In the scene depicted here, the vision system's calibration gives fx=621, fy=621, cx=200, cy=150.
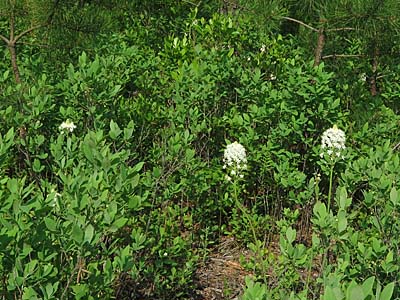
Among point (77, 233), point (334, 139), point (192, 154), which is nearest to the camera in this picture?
point (77, 233)

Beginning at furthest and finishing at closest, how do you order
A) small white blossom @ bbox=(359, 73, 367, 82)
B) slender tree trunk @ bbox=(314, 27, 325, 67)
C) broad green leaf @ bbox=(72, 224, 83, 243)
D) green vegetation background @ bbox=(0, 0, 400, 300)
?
small white blossom @ bbox=(359, 73, 367, 82) → slender tree trunk @ bbox=(314, 27, 325, 67) → green vegetation background @ bbox=(0, 0, 400, 300) → broad green leaf @ bbox=(72, 224, 83, 243)

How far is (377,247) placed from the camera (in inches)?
97.7

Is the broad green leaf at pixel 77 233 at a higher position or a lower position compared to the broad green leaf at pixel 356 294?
lower

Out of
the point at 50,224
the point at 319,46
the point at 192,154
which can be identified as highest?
the point at 50,224

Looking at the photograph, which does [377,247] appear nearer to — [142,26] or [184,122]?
[184,122]

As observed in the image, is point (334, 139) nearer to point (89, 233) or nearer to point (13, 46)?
point (89, 233)

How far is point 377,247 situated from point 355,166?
35.4 inches

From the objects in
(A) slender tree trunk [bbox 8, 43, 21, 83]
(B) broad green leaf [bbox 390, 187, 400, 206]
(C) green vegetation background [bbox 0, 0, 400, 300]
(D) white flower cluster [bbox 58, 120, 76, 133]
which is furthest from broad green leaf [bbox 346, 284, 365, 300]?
(A) slender tree trunk [bbox 8, 43, 21, 83]

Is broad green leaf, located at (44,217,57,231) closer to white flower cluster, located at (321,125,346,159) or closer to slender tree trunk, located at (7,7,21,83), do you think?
white flower cluster, located at (321,125,346,159)

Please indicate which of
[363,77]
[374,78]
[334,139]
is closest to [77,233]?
[334,139]

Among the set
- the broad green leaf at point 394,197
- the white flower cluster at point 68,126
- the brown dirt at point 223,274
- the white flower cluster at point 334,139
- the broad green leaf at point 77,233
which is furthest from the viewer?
the white flower cluster at point 68,126

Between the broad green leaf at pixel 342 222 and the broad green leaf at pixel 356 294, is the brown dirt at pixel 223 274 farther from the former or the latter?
the broad green leaf at pixel 356 294

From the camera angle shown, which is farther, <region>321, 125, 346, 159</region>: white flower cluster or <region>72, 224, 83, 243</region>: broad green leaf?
<region>321, 125, 346, 159</region>: white flower cluster

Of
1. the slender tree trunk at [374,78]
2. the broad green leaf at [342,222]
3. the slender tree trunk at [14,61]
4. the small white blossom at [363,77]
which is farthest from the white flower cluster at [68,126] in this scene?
the slender tree trunk at [374,78]
